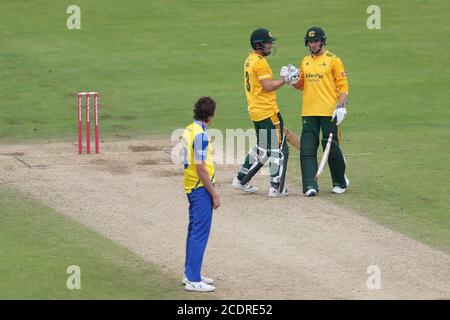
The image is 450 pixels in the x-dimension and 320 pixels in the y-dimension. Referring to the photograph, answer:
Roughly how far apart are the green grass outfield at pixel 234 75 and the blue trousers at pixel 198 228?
360 centimetres

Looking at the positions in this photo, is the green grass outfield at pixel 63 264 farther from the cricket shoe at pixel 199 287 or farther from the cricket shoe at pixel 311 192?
the cricket shoe at pixel 311 192

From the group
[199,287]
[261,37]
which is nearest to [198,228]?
[199,287]

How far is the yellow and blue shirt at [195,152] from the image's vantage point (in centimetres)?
1245

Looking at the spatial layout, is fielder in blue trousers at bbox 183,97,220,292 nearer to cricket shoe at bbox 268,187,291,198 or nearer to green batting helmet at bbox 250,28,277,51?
green batting helmet at bbox 250,28,277,51

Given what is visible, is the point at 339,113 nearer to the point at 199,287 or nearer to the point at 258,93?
the point at 258,93

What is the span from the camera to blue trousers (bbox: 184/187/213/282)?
41.0ft

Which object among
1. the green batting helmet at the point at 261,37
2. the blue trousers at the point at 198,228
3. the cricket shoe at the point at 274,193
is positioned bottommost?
the cricket shoe at the point at 274,193

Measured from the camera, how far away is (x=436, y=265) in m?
13.6

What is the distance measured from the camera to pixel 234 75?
93.2 feet

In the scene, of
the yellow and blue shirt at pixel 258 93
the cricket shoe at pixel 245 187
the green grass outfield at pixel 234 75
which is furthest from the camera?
the green grass outfield at pixel 234 75

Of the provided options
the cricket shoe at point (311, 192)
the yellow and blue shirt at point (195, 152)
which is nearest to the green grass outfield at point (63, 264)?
the yellow and blue shirt at point (195, 152)

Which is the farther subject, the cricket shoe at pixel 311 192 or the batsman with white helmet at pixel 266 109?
the cricket shoe at pixel 311 192

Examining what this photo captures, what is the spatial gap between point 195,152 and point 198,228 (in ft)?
2.83

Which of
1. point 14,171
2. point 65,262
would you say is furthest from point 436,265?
point 14,171
